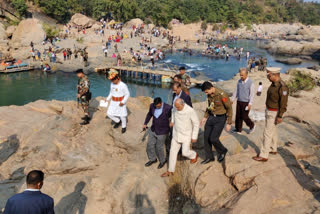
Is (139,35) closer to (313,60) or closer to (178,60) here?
(178,60)

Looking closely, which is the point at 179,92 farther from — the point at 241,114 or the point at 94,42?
the point at 94,42

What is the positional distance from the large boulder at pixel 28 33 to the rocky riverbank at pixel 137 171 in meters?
34.9

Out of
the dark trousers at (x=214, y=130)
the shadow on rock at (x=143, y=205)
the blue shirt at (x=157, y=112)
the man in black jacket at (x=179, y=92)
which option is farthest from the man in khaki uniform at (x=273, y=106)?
the shadow on rock at (x=143, y=205)

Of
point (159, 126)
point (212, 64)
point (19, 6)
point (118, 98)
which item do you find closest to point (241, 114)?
point (159, 126)

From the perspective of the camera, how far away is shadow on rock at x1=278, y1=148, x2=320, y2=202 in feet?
14.4

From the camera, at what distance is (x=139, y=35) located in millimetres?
50375

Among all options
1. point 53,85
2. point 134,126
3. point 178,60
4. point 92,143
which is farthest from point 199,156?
point 178,60

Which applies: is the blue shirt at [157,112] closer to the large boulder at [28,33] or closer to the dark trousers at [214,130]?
the dark trousers at [214,130]

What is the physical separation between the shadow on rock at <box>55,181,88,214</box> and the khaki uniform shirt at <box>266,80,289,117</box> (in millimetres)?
4342

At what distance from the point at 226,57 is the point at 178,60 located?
787 cm

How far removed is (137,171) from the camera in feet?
19.9

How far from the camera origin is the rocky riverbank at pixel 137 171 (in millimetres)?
4480

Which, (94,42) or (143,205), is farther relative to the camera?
(94,42)

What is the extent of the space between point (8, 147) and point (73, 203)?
133 inches
